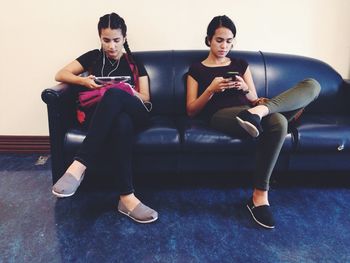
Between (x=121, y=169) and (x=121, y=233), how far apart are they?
285 millimetres

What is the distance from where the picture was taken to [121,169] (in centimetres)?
153

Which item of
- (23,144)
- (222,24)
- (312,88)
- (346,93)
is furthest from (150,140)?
(346,93)

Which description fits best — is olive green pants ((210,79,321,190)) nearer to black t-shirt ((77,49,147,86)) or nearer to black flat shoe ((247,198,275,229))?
black flat shoe ((247,198,275,229))

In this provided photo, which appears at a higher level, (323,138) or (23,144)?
(323,138)

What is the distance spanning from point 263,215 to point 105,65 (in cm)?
119

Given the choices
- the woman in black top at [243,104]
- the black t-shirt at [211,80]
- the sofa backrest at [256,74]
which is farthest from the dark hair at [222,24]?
the sofa backrest at [256,74]

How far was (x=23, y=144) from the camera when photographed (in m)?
2.43

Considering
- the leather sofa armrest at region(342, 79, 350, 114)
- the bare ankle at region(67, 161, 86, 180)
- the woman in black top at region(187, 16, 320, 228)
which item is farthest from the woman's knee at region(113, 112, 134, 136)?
the leather sofa armrest at region(342, 79, 350, 114)

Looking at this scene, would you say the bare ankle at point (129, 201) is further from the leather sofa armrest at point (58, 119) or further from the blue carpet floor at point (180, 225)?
the leather sofa armrest at point (58, 119)

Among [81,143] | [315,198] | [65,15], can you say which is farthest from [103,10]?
[315,198]

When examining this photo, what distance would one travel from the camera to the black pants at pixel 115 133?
4.89 feet

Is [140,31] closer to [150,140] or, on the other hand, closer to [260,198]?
[150,140]

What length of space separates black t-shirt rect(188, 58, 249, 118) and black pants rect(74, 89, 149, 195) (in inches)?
18.8

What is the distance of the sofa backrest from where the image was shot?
83.4 inches
